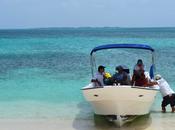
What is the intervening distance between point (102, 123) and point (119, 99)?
110 centimetres

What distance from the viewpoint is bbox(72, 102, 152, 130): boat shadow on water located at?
8.98 m

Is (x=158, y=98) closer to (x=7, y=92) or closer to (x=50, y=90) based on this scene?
(x=50, y=90)

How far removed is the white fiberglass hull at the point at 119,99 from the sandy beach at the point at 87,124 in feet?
1.05

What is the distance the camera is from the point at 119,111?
8.70 meters

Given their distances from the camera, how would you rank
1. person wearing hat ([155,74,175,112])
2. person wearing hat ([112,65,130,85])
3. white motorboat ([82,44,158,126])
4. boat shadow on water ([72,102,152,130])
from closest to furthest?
1. white motorboat ([82,44,158,126])
2. boat shadow on water ([72,102,152,130])
3. person wearing hat ([112,65,130,85])
4. person wearing hat ([155,74,175,112])

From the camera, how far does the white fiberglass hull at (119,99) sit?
8445 millimetres

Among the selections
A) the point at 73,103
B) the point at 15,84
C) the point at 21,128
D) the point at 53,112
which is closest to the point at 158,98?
the point at 73,103

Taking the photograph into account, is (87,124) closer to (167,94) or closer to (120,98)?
(120,98)

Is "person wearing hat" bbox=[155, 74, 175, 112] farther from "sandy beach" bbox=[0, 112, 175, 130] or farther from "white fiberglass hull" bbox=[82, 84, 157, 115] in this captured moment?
"white fiberglass hull" bbox=[82, 84, 157, 115]

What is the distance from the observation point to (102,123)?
9375 millimetres

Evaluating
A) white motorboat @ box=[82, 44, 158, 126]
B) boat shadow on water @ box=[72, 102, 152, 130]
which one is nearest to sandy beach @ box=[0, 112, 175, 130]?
boat shadow on water @ box=[72, 102, 152, 130]

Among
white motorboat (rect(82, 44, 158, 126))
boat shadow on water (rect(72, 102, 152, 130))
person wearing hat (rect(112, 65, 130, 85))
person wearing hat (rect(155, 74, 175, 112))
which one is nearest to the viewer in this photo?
white motorboat (rect(82, 44, 158, 126))

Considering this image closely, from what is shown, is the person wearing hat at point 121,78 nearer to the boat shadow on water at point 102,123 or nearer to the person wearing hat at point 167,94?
the boat shadow on water at point 102,123

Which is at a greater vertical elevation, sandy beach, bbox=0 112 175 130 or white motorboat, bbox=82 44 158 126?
white motorboat, bbox=82 44 158 126
